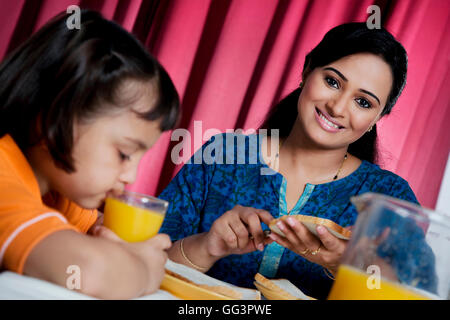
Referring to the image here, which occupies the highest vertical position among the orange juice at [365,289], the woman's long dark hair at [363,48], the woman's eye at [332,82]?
the woman's long dark hair at [363,48]

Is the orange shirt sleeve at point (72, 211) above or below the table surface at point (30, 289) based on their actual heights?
below

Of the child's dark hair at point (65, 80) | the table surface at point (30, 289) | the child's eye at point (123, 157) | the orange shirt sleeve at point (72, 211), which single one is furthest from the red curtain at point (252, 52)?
the table surface at point (30, 289)

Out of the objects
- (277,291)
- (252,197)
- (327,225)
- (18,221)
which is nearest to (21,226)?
(18,221)

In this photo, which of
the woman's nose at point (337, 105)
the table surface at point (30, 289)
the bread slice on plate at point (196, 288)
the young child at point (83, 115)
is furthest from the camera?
the woman's nose at point (337, 105)

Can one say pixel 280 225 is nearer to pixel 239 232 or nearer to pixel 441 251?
pixel 239 232

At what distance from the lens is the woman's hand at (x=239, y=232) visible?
1091 millimetres

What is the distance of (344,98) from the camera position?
1499 millimetres

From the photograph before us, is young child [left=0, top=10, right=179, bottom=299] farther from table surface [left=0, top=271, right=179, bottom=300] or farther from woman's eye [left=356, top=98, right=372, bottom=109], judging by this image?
woman's eye [left=356, top=98, right=372, bottom=109]

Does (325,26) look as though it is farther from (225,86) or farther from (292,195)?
(292,195)

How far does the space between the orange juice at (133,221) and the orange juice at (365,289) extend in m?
0.42

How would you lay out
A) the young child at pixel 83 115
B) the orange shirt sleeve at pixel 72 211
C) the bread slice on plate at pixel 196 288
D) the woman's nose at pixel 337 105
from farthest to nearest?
the woman's nose at pixel 337 105
the orange shirt sleeve at pixel 72 211
the young child at pixel 83 115
the bread slice on plate at pixel 196 288

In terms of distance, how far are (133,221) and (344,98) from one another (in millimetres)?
887

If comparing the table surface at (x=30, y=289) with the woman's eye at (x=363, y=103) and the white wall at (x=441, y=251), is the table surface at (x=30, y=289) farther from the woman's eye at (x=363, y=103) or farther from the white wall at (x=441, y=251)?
the woman's eye at (x=363, y=103)

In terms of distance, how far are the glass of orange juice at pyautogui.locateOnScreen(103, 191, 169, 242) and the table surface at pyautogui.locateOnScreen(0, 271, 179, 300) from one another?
0.30 meters
